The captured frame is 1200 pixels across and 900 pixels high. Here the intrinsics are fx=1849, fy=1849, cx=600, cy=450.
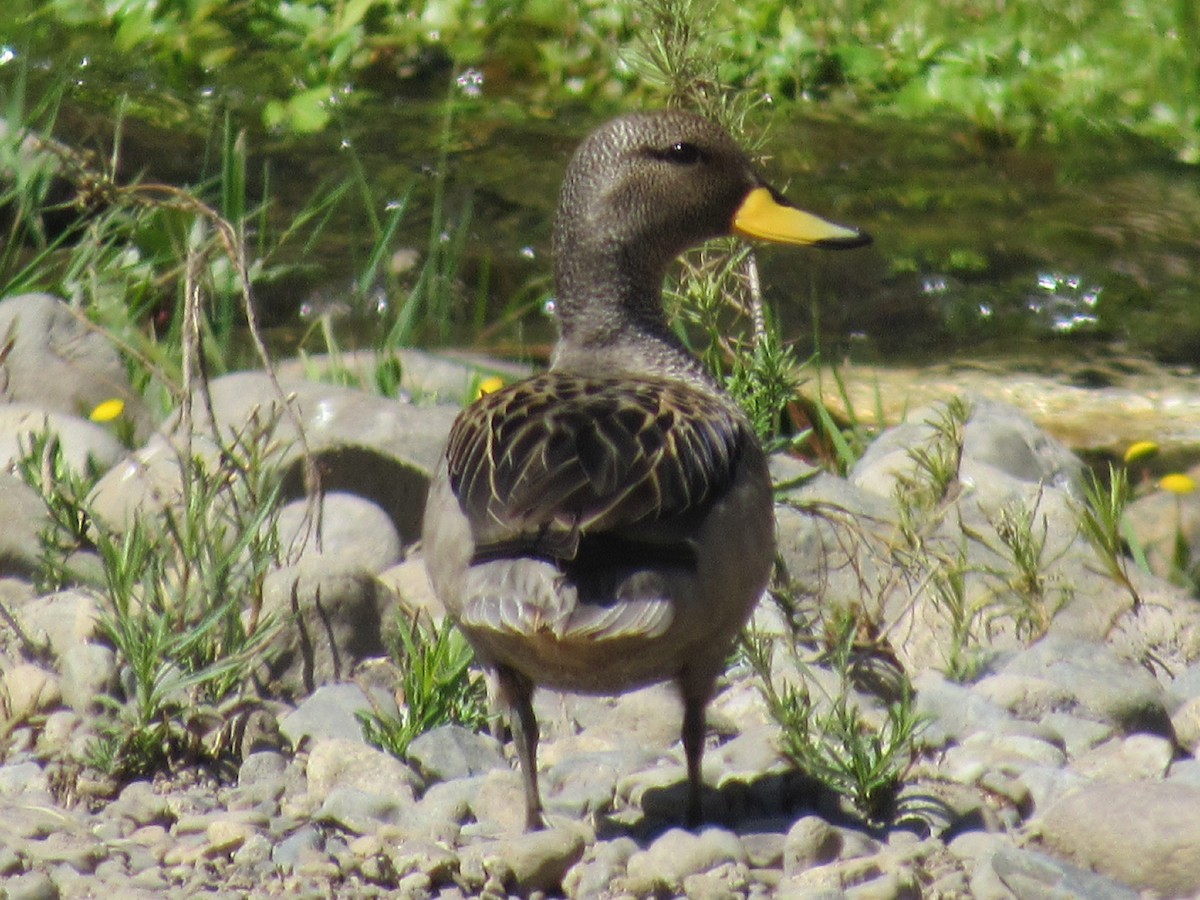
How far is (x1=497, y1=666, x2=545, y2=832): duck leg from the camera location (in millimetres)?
3889

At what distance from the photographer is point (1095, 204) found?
31.1 feet

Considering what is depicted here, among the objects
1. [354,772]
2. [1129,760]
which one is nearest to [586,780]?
[354,772]

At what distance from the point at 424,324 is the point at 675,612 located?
3785 millimetres

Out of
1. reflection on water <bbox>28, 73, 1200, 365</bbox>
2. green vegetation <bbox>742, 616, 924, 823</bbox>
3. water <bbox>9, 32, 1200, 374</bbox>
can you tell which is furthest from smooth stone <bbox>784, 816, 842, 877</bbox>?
reflection on water <bbox>28, 73, 1200, 365</bbox>

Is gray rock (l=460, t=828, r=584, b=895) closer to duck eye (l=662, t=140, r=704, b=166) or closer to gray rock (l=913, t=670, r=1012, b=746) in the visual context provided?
gray rock (l=913, t=670, r=1012, b=746)

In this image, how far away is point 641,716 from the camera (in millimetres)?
4574

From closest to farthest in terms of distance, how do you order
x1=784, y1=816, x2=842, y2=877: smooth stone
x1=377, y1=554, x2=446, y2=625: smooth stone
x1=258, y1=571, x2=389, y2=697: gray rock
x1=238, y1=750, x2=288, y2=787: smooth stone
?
→ x1=784, y1=816, x2=842, y2=877: smooth stone
x1=238, y1=750, x2=288, y2=787: smooth stone
x1=258, y1=571, x2=389, y2=697: gray rock
x1=377, y1=554, x2=446, y2=625: smooth stone

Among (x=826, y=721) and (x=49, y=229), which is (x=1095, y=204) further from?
(x=826, y=721)

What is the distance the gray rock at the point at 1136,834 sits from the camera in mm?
3494

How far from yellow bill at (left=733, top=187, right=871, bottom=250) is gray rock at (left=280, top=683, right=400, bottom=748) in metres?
1.61

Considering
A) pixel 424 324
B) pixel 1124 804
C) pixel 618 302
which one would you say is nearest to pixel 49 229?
pixel 424 324

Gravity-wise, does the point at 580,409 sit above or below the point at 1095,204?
above

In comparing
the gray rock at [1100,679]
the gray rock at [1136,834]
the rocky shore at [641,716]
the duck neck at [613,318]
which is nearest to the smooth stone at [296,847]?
the rocky shore at [641,716]

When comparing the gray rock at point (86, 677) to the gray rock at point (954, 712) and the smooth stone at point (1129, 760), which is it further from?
the smooth stone at point (1129, 760)
